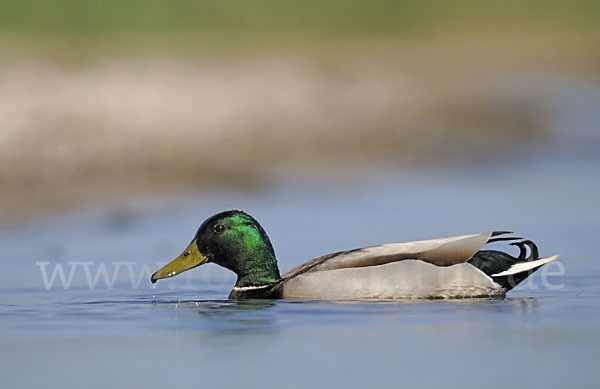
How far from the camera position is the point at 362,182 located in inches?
674

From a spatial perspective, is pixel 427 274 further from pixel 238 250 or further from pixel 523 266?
pixel 238 250

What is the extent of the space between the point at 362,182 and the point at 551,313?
7814mm

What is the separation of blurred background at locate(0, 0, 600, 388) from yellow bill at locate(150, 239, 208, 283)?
24 centimetres

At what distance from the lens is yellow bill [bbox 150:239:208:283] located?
10.5m

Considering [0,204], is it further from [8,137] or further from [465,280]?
[465,280]

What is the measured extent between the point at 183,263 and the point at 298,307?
1.17 meters

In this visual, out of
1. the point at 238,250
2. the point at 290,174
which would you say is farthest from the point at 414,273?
the point at 290,174

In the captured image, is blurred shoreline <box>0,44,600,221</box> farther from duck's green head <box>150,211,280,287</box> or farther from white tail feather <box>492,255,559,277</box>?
white tail feather <box>492,255,559,277</box>

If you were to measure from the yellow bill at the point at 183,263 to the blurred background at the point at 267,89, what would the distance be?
4134 millimetres

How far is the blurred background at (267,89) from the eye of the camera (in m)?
17.6

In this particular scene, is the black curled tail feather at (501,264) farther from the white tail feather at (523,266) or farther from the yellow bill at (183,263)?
the yellow bill at (183,263)

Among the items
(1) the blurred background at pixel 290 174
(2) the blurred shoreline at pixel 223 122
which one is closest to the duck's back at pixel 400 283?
(1) the blurred background at pixel 290 174

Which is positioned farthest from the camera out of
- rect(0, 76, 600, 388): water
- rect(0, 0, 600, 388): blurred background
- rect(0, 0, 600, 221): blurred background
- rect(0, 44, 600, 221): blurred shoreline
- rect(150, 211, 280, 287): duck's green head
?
rect(0, 0, 600, 221): blurred background

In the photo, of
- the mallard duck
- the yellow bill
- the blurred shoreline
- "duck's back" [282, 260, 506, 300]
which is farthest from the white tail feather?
the blurred shoreline
